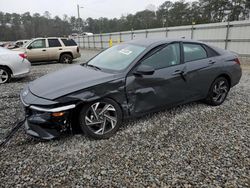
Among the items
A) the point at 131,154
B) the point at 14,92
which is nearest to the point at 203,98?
the point at 131,154

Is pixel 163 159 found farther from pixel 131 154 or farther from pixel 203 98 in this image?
pixel 203 98

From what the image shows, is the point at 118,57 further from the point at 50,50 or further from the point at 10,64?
the point at 50,50

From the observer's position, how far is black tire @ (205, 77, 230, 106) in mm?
3826

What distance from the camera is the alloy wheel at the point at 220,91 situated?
388 centimetres

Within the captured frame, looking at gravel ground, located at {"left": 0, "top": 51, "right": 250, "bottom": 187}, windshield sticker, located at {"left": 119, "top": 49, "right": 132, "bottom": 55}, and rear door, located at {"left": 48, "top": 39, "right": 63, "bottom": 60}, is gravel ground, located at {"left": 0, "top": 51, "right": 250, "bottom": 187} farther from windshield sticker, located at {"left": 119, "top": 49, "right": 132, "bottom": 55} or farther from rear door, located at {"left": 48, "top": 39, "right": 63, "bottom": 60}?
rear door, located at {"left": 48, "top": 39, "right": 63, "bottom": 60}

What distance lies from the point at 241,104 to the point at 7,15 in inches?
2615

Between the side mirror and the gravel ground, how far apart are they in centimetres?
90

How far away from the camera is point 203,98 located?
3.77 meters

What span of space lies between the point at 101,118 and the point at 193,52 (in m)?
2.17

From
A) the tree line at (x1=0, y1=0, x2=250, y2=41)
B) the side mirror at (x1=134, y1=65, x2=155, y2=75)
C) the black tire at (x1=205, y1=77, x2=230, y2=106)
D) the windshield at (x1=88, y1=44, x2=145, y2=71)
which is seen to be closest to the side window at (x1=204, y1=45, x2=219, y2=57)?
the black tire at (x1=205, y1=77, x2=230, y2=106)

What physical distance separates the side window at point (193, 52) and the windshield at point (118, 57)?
2.89ft

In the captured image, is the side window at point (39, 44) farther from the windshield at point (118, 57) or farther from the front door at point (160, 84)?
the front door at point (160, 84)

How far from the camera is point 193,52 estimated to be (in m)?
3.55

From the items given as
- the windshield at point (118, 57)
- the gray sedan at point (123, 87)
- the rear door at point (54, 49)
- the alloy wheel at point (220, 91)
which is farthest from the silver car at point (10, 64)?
the alloy wheel at point (220, 91)
